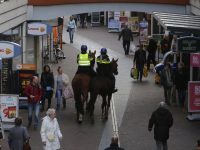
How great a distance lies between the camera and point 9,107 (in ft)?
49.5

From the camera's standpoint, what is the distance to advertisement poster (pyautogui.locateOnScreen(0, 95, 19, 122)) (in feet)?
49.3

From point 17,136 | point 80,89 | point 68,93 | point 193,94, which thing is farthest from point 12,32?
point 17,136

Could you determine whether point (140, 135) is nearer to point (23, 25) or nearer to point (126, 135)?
point (126, 135)

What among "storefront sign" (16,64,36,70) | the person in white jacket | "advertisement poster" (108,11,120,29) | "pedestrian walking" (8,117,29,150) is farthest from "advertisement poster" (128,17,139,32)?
"pedestrian walking" (8,117,29,150)

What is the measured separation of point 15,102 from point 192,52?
602cm

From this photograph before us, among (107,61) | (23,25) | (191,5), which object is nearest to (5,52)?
(107,61)

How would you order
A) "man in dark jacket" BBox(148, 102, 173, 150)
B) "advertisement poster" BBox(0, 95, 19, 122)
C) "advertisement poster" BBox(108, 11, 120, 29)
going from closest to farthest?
1. "man in dark jacket" BBox(148, 102, 173, 150)
2. "advertisement poster" BBox(0, 95, 19, 122)
3. "advertisement poster" BBox(108, 11, 120, 29)

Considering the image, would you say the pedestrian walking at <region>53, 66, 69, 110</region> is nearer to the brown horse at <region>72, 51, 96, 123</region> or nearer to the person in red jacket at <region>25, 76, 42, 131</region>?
the brown horse at <region>72, 51, 96, 123</region>

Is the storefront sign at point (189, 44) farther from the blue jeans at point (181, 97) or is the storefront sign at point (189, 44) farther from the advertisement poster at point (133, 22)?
the advertisement poster at point (133, 22)

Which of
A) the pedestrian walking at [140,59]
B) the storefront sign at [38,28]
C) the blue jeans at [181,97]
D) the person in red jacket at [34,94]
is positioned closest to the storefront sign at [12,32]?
the storefront sign at [38,28]

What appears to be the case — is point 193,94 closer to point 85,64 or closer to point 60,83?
point 85,64

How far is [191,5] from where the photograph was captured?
73.3ft

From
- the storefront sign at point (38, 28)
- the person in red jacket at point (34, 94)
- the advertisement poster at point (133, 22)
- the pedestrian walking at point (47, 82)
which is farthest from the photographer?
the advertisement poster at point (133, 22)

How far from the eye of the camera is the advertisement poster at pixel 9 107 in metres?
15.0
